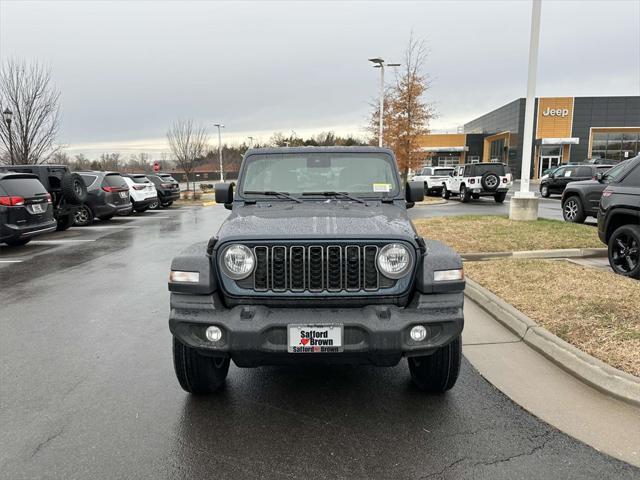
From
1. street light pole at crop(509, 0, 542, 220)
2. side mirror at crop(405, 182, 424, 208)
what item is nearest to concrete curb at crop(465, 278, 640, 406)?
side mirror at crop(405, 182, 424, 208)

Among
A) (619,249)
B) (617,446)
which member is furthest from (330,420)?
(619,249)

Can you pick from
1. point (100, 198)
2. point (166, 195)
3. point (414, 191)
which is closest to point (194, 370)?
point (414, 191)

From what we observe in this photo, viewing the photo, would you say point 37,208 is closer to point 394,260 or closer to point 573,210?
point 394,260

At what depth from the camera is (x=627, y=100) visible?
50969mm

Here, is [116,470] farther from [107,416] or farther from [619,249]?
[619,249]

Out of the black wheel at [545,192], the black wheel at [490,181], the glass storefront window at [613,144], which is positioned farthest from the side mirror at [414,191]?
the glass storefront window at [613,144]

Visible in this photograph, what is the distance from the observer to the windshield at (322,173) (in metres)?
4.29

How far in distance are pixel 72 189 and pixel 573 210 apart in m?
13.6

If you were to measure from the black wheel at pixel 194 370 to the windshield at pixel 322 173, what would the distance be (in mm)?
1686

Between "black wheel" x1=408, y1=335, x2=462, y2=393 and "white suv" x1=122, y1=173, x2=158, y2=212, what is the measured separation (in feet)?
58.4

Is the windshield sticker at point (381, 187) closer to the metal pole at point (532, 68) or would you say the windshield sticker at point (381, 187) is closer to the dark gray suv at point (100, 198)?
the metal pole at point (532, 68)

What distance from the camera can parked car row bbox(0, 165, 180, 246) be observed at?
9.50m

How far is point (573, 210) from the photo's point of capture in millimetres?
12750

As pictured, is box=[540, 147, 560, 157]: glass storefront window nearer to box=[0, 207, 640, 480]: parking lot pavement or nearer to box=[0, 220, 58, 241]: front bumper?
box=[0, 220, 58, 241]: front bumper
